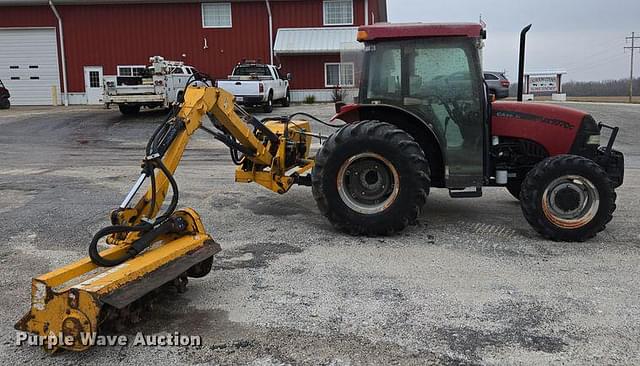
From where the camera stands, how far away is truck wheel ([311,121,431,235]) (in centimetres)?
634

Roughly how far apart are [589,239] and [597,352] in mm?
2723

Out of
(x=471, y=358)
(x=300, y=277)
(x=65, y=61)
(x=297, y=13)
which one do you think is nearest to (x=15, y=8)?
(x=65, y=61)

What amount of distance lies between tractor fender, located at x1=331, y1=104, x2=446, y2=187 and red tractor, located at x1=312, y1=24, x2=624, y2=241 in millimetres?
17

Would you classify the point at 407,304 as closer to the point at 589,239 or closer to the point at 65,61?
the point at 589,239

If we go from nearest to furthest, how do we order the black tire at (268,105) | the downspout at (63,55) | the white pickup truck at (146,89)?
the white pickup truck at (146,89) → the black tire at (268,105) → the downspout at (63,55)

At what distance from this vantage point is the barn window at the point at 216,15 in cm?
2833

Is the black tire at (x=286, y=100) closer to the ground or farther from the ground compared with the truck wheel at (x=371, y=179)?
farther from the ground

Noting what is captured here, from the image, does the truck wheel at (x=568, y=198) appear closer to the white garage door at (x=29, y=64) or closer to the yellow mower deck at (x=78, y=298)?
the yellow mower deck at (x=78, y=298)

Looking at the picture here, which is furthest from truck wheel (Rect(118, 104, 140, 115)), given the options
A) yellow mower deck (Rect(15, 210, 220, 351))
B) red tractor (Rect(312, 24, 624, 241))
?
yellow mower deck (Rect(15, 210, 220, 351))

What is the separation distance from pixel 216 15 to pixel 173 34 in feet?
7.44

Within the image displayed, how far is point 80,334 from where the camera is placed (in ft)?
12.1

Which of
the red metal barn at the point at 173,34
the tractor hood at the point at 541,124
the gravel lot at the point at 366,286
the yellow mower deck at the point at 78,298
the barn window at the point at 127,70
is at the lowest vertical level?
the gravel lot at the point at 366,286

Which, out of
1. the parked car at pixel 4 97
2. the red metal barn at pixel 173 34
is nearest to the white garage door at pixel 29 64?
the red metal barn at pixel 173 34

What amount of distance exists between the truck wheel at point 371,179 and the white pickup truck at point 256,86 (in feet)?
48.7
